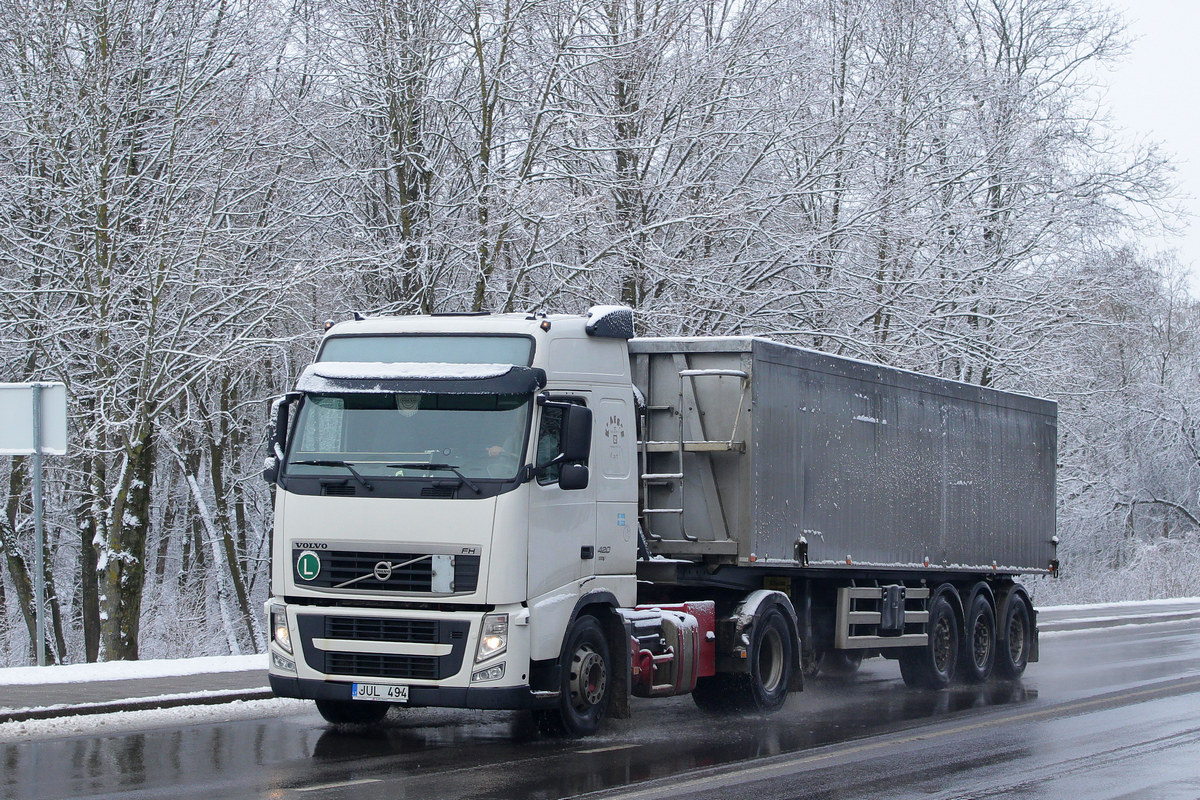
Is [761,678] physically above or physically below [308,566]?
below

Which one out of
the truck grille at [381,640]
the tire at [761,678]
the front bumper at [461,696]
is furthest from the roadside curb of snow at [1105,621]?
the truck grille at [381,640]

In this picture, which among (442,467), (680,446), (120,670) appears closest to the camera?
(442,467)

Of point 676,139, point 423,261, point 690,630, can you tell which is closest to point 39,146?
point 423,261

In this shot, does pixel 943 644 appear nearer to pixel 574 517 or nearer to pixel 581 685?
pixel 581 685

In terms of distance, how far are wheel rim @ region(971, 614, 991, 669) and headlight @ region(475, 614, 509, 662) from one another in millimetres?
8165

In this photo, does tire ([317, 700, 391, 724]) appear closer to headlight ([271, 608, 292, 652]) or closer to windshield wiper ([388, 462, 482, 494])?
headlight ([271, 608, 292, 652])

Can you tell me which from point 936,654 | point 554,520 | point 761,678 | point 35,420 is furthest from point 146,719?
point 936,654

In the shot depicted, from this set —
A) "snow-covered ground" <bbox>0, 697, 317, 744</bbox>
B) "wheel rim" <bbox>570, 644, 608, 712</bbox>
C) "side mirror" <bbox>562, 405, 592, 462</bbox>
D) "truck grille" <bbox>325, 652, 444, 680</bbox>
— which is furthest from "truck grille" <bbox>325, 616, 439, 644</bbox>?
"snow-covered ground" <bbox>0, 697, 317, 744</bbox>

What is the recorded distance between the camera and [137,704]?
1148 centimetres

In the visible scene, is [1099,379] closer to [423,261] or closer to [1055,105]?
[1055,105]

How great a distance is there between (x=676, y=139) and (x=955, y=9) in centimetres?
1191

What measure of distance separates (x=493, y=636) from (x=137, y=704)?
3544 mm

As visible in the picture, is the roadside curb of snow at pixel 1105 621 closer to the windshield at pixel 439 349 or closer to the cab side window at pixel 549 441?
the cab side window at pixel 549 441

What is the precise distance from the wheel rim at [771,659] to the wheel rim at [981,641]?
167 inches
